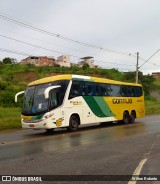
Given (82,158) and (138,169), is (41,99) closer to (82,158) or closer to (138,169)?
(82,158)

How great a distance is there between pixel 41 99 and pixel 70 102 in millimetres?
2030

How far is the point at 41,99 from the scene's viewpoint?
2005 centimetres

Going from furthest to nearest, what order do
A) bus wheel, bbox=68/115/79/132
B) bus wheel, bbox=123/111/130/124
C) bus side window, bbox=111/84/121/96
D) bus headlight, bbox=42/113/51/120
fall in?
1. bus wheel, bbox=123/111/130/124
2. bus side window, bbox=111/84/121/96
3. bus wheel, bbox=68/115/79/132
4. bus headlight, bbox=42/113/51/120

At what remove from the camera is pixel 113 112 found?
26.5 meters

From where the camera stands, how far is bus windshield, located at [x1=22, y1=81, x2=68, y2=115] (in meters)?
19.9

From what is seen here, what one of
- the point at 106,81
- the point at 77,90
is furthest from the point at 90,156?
the point at 106,81

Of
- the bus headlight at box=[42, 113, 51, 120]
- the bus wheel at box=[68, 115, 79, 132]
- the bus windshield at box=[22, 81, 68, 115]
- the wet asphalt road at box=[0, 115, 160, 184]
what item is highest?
the bus windshield at box=[22, 81, 68, 115]

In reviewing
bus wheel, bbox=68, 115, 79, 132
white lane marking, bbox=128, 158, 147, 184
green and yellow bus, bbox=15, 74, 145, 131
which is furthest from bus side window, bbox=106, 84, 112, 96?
white lane marking, bbox=128, 158, 147, 184

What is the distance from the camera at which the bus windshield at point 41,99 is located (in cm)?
1991

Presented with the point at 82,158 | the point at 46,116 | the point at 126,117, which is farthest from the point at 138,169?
the point at 126,117

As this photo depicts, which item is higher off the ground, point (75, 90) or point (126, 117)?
point (75, 90)

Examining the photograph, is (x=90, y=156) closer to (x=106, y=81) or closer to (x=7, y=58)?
(x=106, y=81)

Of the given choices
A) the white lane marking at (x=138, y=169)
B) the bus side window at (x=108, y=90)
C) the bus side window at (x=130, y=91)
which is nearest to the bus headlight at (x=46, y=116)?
the bus side window at (x=108, y=90)

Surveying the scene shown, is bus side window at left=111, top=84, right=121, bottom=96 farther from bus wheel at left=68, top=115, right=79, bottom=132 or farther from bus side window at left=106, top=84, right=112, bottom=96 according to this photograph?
bus wheel at left=68, top=115, right=79, bottom=132
